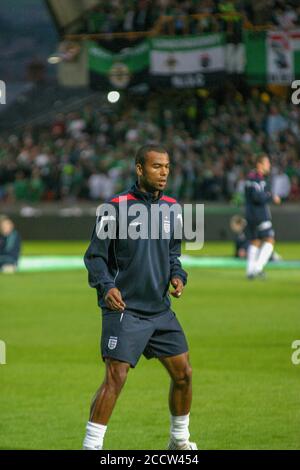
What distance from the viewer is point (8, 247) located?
92.3ft

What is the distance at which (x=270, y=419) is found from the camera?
10.8m

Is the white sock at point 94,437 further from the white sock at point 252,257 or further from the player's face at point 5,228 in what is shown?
the player's face at point 5,228

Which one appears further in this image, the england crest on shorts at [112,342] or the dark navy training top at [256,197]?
the dark navy training top at [256,197]

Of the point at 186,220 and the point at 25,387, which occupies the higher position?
the point at 25,387

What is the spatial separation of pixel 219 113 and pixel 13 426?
34.0 metres

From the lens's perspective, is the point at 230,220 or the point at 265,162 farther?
the point at 230,220

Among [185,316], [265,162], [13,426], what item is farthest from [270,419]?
[265,162]

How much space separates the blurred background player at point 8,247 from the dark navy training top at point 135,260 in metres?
19.2

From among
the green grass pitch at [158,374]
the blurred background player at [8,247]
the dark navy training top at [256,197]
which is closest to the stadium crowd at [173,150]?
the blurred background player at [8,247]

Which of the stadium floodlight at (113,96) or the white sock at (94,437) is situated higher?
the white sock at (94,437)

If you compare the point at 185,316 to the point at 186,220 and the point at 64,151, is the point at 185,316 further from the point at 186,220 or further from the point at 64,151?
the point at 64,151

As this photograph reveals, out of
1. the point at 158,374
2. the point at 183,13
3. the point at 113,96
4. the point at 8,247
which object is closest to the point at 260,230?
the point at 8,247

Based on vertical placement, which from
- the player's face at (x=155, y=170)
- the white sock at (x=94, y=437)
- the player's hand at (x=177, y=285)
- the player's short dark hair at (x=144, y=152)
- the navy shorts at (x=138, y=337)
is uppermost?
the player's short dark hair at (x=144, y=152)

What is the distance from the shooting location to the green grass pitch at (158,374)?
33.5 feet
